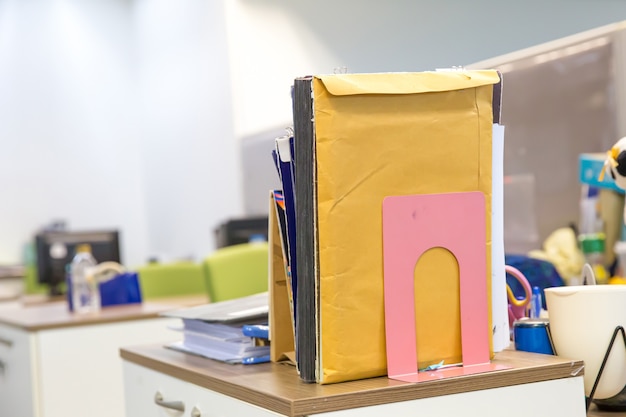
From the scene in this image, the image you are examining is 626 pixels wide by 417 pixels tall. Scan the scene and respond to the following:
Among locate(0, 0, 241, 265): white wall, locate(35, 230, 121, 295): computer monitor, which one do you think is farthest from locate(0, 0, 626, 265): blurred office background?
locate(35, 230, 121, 295): computer monitor

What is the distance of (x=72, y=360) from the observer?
2.55 m

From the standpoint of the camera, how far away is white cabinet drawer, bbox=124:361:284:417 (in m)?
0.94

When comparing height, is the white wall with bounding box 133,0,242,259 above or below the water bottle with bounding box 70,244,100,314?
above

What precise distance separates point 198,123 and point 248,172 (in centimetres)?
115

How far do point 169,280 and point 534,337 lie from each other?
289cm

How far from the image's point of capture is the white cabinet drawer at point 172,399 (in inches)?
36.8

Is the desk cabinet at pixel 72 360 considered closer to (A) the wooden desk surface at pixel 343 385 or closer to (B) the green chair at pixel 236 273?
(B) the green chair at pixel 236 273

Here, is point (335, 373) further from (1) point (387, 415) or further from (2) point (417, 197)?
(2) point (417, 197)

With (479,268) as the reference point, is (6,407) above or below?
below

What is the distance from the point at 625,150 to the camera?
107 cm

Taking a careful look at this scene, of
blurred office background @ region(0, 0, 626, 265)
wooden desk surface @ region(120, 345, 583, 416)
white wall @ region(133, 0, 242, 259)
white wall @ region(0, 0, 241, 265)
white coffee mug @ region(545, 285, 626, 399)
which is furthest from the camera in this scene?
white wall @ region(0, 0, 241, 265)

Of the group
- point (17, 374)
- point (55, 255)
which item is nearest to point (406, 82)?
point (17, 374)

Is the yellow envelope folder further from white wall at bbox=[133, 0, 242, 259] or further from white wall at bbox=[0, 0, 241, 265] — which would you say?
white wall at bbox=[0, 0, 241, 265]

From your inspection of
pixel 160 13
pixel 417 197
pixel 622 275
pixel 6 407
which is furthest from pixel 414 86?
pixel 160 13
